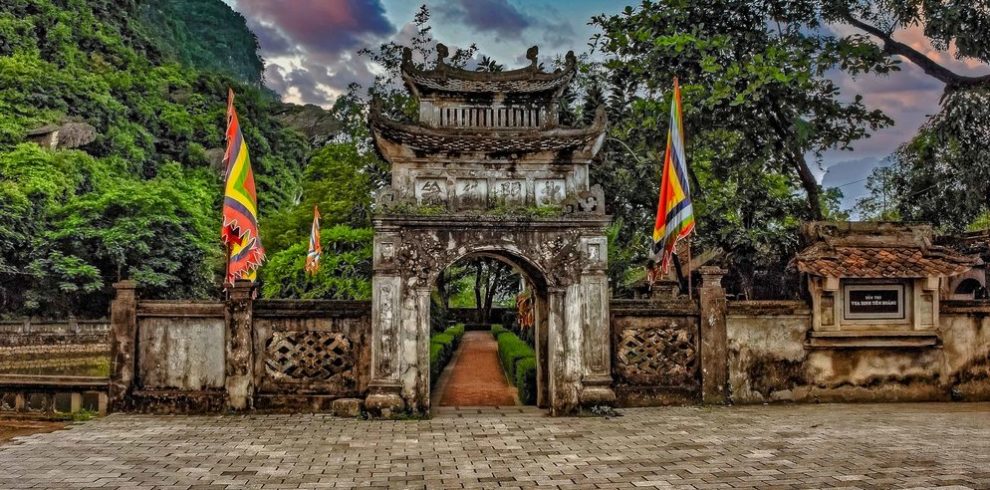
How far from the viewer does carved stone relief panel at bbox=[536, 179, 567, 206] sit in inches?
487

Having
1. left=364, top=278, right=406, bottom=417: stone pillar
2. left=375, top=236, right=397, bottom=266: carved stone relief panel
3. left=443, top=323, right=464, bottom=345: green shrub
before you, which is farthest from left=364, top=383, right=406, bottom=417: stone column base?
left=443, top=323, right=464, bottom=345: green shrub

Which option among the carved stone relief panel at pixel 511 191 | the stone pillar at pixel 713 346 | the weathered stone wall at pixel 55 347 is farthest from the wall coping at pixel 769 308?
the weathered stone wall at pixel 55 347

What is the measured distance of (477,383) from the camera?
1758cm

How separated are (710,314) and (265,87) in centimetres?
9383

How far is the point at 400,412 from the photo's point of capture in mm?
11414

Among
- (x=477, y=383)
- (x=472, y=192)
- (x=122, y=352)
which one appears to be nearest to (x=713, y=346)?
(x=472, y=192)

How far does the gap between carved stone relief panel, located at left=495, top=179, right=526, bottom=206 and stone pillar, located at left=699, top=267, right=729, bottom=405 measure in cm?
348

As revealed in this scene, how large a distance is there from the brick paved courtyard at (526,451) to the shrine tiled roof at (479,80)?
5899 millimetres

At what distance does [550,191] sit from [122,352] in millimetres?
7757

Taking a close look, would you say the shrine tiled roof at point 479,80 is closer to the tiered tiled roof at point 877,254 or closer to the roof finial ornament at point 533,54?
the roof finial ornament at point 533,54

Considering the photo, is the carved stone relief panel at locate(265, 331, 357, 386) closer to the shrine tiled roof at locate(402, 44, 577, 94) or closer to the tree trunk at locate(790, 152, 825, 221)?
the shrine tiled roof at locate(402, 44, 577, 94)

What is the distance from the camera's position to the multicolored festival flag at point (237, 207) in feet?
39.1

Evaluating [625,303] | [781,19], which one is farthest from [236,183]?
[781,19]

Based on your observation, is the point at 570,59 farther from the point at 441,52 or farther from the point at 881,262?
the point at 881,262
